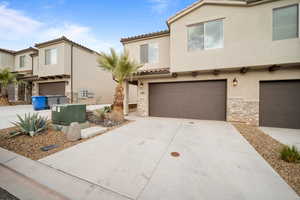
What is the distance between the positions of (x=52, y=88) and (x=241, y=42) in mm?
16948

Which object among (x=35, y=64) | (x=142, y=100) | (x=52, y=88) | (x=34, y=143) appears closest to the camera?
(x=34, y=143)

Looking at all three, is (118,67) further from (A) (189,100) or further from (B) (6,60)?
(B) (6,60)

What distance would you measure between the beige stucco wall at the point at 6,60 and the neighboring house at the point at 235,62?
62.9 ft

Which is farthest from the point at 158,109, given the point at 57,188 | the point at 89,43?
the point at 89,43

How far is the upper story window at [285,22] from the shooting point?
17.1 feet

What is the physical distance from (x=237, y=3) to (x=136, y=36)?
6024 millimetres

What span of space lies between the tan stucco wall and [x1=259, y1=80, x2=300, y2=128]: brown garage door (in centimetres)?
1492

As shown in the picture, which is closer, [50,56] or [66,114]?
[66,114]

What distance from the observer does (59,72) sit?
1149 centimetres

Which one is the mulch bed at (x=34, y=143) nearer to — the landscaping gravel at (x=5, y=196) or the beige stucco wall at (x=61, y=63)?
the landscaping gravel at (x=5, y=196)

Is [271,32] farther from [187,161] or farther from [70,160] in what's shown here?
[70,160]

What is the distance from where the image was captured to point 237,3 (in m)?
5.77

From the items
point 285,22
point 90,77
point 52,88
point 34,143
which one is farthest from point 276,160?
point 52,88

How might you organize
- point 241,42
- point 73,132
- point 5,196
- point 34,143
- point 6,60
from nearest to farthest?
point 5,196 < point 34,143 < point 73,132 < point 241,42 < point 6,60
